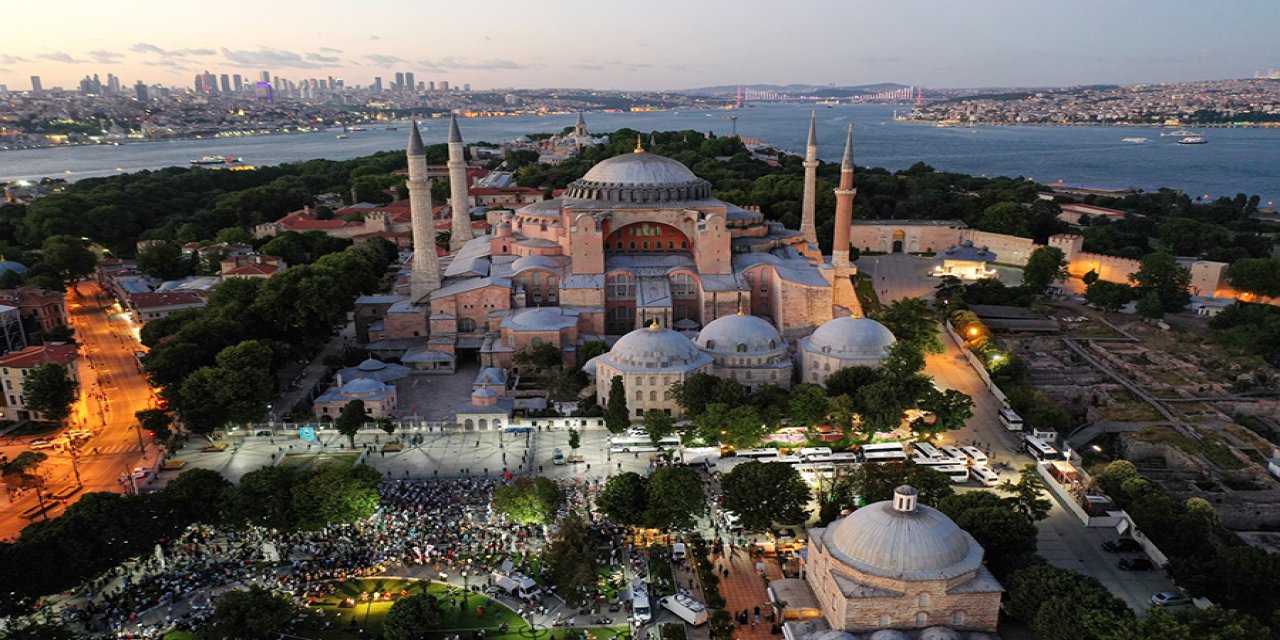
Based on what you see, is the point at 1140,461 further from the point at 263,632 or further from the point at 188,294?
the point at 188,294

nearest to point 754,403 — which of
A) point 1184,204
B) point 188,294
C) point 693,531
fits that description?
point 693,531

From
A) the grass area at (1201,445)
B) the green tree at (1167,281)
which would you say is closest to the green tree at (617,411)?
the grass area at (1201,445)

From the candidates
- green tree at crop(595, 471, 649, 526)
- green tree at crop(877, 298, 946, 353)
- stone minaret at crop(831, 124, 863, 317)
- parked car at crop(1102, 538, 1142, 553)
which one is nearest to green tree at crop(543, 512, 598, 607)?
green tree at crop(595, 471, 649, 526)

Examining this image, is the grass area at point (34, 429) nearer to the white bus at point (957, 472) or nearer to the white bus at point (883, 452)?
the white bus at point (883, 452)

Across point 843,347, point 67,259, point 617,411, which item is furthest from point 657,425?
point 67,259

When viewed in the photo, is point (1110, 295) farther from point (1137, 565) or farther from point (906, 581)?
point (906, 581)

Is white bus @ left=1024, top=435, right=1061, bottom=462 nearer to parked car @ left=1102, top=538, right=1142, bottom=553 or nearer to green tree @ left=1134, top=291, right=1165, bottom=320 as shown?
parked car @ left=1102, top=538, right=1142, bottom=553

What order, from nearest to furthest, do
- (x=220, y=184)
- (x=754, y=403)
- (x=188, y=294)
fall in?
(x=754, y=403)
(x=188, y=294)
(x=220, y=184)
